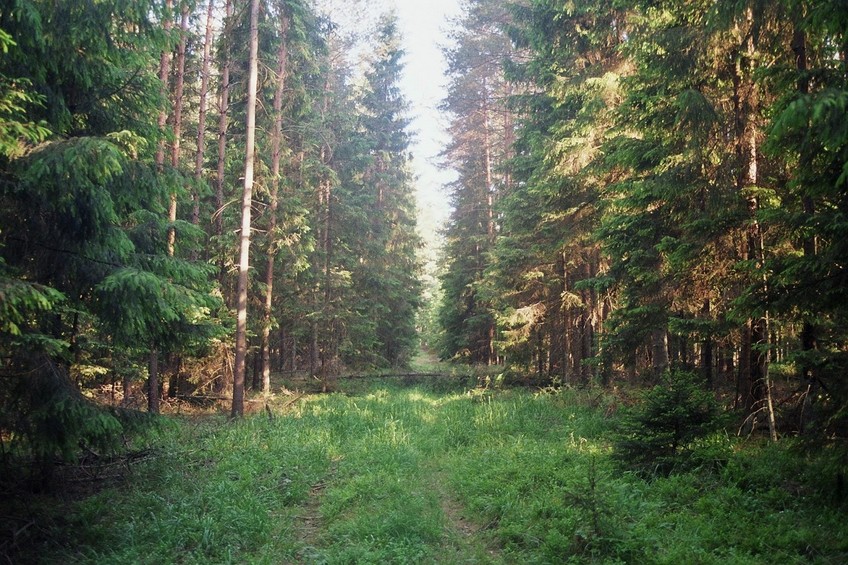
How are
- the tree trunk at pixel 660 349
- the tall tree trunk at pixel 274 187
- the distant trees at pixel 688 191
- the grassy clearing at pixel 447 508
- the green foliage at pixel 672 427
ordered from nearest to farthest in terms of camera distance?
the grassy clearing at pixel 447 508 → the distant trees at pixel 688 191 → the green foliage at pixel 672 427 → the tree trunk at pixel 660 349 → the tall tree trunk at pixel 274 187

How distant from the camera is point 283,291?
884 inches

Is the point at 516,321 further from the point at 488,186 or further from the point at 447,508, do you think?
the point at 488,186

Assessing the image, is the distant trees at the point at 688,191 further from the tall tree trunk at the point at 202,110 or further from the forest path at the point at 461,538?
the tall tree trunk at the point at 202,110

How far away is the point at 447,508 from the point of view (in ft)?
25.8

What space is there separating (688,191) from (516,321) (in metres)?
8.95

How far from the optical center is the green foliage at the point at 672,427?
766 cm

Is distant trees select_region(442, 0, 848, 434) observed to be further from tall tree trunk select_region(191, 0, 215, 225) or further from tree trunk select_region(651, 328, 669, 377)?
tall tree trunk select_region(191, 0, 215, 225)

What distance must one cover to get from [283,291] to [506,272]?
1055cm

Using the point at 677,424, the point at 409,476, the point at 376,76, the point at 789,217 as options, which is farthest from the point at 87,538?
the point at 376,76

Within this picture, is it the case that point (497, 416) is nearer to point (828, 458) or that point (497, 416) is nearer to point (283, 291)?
point (828, 458)

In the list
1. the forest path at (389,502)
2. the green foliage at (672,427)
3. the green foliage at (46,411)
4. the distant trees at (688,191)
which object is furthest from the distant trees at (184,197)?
the distant trees at (688,191)

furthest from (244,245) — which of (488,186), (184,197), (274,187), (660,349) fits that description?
(488,186)

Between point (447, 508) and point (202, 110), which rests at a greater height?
point (202, 110)

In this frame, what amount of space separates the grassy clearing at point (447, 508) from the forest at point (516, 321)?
5 centimetres
